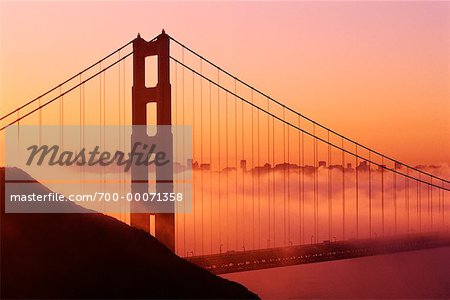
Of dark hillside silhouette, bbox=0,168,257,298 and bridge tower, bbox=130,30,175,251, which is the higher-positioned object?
bridge tower, bbox=130,30,175,251

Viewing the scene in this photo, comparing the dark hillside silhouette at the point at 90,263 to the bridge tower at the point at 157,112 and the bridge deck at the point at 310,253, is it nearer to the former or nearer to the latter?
the bridge tower at the point at 157,112

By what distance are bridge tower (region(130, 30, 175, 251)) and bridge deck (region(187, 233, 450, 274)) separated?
5.30 metres

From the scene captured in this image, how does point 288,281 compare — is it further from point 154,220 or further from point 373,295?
point 154,220

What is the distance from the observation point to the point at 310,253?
46.5 meters

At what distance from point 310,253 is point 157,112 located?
57.7ft

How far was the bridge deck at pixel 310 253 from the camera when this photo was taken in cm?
3884

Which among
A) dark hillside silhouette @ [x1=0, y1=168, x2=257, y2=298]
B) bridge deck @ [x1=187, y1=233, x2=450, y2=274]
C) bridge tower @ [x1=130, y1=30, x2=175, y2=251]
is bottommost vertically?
bridge deck @ [x1=187, y1=233, x2=450, y2=274]

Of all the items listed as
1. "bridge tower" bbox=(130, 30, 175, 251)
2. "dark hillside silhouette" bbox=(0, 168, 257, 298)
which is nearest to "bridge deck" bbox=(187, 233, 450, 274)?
"bridge tower" bbox=(130, 30, 175, 251)

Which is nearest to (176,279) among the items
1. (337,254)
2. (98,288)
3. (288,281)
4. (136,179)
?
(98,288)

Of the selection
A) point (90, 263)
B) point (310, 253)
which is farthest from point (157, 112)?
point (310, 253)

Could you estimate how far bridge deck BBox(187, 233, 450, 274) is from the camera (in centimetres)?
3884

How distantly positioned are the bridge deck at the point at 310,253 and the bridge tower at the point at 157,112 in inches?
208

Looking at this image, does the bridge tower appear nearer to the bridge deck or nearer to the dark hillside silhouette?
the dark hillside silhouette

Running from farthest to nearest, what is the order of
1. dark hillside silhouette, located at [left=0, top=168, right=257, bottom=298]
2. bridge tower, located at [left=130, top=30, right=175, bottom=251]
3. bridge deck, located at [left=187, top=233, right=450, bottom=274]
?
bridge deck, located at [left=187, top=233, right=450, bottom=274] < bridge tower, located at [left=130, top=30, right=175, bottom=251] < dark hillside silhouette, located at [left=0, top=168, right=257, bottom=298]
